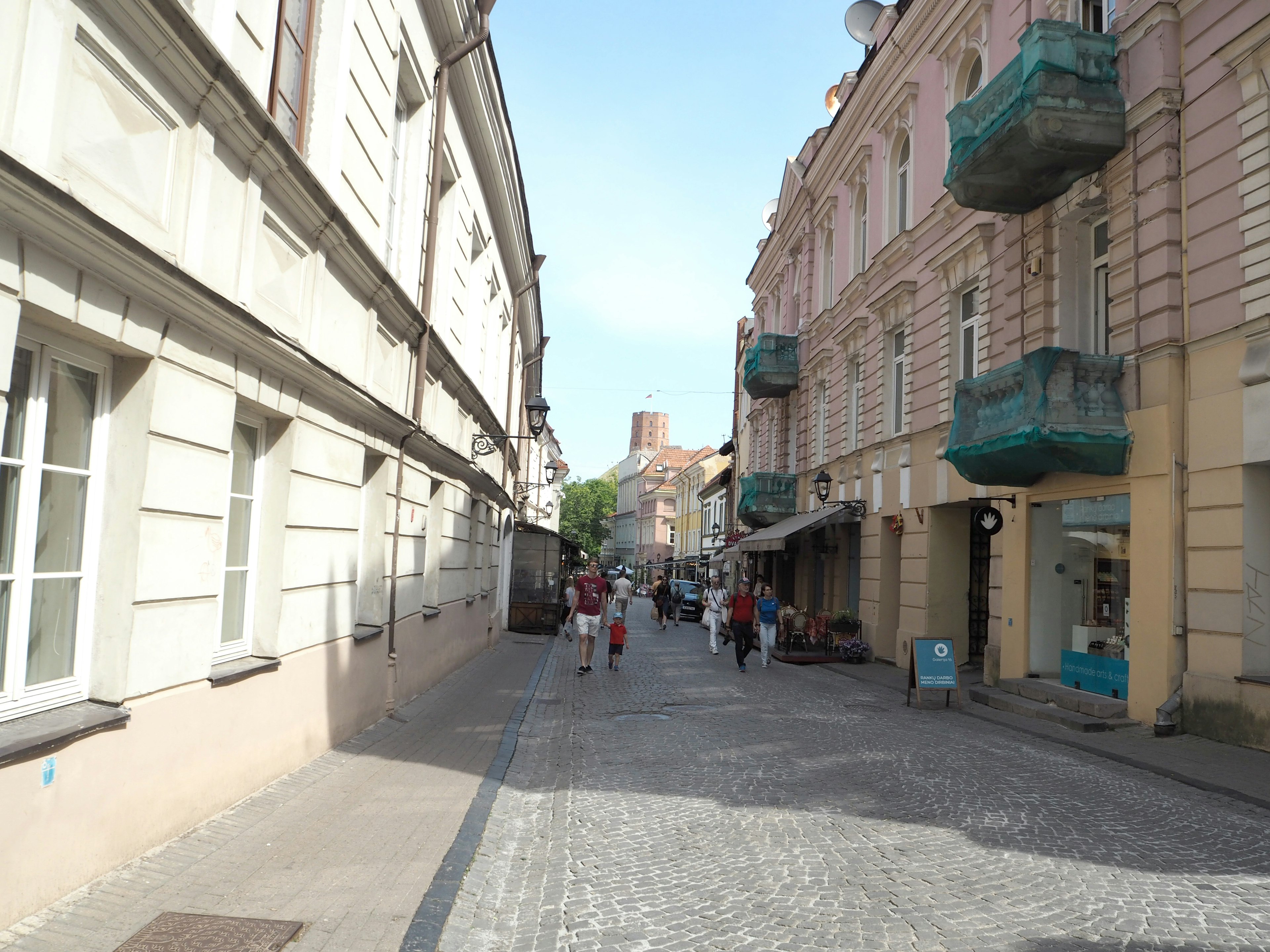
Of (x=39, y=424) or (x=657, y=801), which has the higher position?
(x=39, y=424)

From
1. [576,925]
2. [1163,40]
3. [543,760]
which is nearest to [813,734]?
[543,760]

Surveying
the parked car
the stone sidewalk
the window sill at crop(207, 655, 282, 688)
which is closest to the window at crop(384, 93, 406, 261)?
the window sill at crop(207, 655, 282, 688)

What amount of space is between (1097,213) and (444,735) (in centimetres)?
1014

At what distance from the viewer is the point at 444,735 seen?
926 cm

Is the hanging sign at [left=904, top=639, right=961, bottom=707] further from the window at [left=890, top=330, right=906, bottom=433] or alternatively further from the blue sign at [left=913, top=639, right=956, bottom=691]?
the window at [left=890, top=330, right=906, bottom=433]

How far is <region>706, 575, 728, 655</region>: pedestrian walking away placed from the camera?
818 inches

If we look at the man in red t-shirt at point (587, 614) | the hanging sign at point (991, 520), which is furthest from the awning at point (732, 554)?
the hanging sign at point (991, 520)

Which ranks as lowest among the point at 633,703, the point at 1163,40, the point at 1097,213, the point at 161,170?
the point at 633,703

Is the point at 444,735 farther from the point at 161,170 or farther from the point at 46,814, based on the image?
the point at 161,170

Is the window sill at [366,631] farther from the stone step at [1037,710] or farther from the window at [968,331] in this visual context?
the window at [968,331]

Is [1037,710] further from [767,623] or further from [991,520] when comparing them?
[767,623]

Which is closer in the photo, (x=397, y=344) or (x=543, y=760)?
(x=543, y=760)

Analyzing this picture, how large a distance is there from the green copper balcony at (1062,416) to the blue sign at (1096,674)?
231 cm

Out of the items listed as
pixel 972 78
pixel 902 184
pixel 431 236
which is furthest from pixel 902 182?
pixel 431 236
